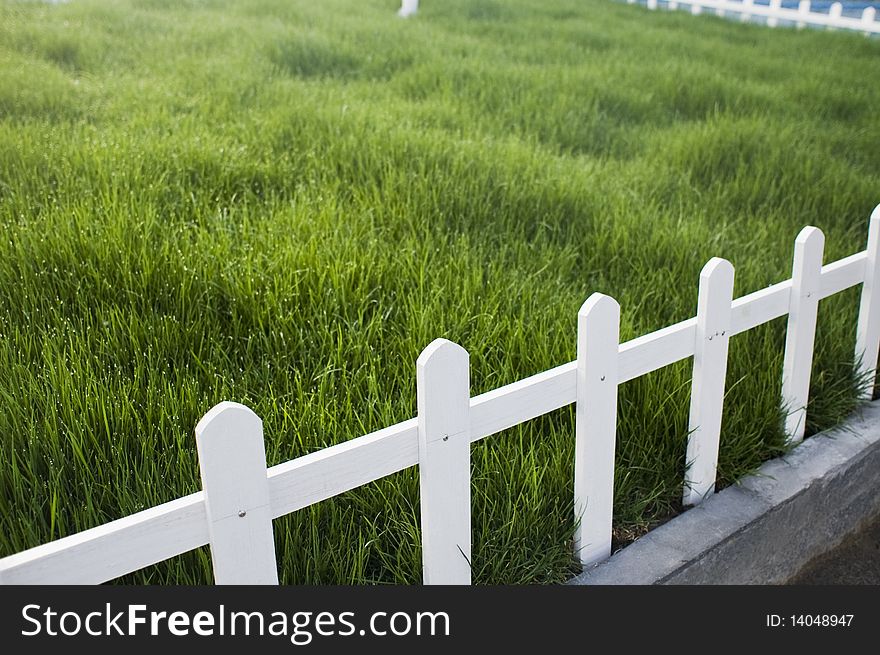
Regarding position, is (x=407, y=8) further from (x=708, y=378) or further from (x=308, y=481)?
(x=308, y=481)

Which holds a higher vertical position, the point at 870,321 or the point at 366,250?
the point at 366,250

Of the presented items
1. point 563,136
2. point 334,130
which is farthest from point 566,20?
point 334,130

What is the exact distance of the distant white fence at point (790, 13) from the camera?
9.88m

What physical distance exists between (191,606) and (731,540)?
1.18 meters

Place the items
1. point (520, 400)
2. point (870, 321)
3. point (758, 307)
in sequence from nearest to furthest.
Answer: point (520, 400) < point (758, 307) < point (870, 321)

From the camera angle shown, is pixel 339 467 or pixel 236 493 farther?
pixel 339 467

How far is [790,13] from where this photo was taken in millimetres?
10664

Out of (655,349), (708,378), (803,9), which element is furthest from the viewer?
(803,9)

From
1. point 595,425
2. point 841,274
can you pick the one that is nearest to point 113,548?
point 595,425

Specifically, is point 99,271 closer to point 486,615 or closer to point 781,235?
point 486,615

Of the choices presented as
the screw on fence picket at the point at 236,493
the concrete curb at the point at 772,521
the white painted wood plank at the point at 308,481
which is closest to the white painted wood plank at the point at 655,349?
the white painted wood plank at the point at 308,481

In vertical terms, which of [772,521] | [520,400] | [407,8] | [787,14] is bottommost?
[772,521]

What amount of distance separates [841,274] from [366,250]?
1.42 meters

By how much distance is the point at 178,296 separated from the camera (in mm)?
2389
